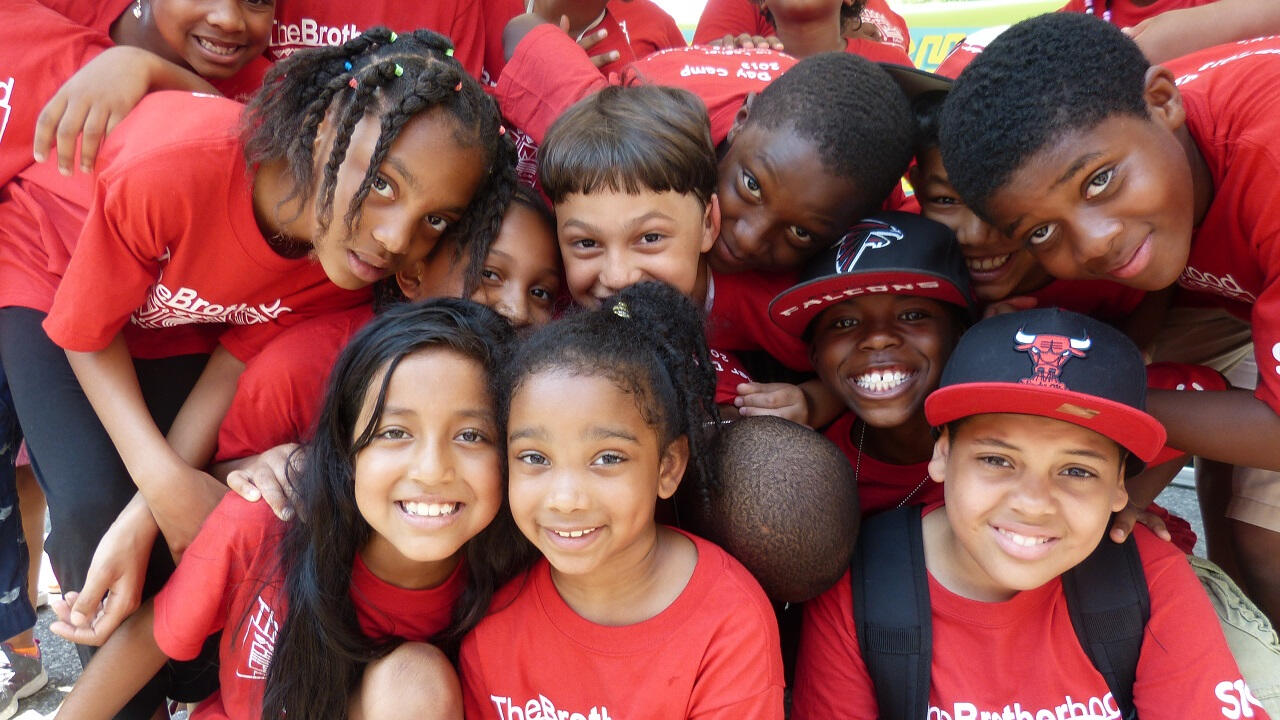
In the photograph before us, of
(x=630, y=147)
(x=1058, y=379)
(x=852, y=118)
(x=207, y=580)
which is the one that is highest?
(x=852, y=118)

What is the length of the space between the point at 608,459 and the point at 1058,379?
2.81ft

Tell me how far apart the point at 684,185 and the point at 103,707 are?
175cm

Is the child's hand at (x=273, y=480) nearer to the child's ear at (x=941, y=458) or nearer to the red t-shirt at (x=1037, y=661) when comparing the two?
the red t-shirt at (x=1037, y=661)

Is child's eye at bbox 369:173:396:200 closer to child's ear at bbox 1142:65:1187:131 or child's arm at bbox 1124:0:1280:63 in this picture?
child's ear at bbox 1142:65:1187:131

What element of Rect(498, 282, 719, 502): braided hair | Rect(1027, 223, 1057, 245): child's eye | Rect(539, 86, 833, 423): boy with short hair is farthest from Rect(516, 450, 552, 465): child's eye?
Rect(1027, 223, 1057, 245): child's eye

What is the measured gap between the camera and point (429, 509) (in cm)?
185

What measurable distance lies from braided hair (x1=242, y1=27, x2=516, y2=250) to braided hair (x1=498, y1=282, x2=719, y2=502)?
0.45 m

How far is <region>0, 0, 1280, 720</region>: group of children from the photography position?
1785 millimetres

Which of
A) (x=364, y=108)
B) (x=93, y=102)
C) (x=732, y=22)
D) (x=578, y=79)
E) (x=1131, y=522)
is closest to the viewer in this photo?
(x=1131, y=522)

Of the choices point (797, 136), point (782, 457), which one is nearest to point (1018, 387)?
point (782, 457)

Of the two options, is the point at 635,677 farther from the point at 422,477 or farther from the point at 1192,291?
the point at 1192,291

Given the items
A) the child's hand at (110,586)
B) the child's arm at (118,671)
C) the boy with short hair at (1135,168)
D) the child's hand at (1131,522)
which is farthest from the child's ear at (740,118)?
the child's arm at (118,671)

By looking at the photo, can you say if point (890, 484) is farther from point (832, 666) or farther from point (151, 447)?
point (151, 447)

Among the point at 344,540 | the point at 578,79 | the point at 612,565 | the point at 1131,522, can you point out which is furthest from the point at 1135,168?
the point at 344,540
